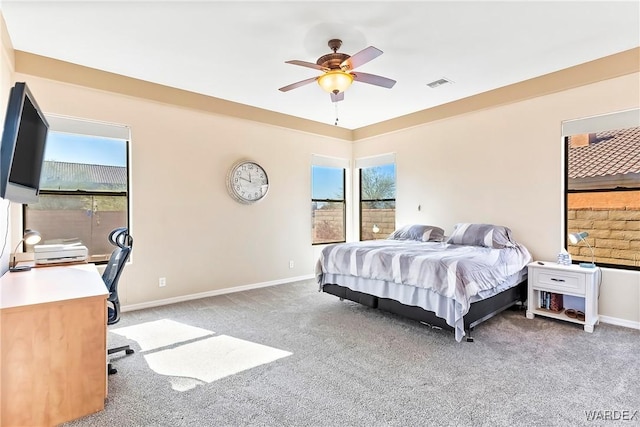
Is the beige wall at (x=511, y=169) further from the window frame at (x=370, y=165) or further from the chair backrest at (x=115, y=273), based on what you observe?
the chair backrest at (x=115, y=273)

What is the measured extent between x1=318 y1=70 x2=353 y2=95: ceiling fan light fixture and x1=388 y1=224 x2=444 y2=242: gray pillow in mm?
2491

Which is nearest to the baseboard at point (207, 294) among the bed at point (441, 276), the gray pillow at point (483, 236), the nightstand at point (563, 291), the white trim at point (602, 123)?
the bed at point (441, 276)

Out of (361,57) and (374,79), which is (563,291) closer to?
(374,79)

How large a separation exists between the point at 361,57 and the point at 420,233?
2726mm

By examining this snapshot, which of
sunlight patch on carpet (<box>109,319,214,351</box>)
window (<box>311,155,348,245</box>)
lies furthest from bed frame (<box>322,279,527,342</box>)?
window (<box>311,155,348,245</box>)

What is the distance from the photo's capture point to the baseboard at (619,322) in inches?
126

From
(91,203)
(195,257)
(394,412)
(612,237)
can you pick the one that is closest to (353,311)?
(394,412)

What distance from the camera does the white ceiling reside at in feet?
8.32

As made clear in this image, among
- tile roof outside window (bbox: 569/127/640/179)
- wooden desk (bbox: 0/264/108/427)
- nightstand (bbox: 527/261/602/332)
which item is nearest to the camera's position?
wooden desk (bbox: 0/264/108/427)

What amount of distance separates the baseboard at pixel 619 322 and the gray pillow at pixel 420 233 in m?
1.85

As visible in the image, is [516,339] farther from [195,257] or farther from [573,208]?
[195,257]

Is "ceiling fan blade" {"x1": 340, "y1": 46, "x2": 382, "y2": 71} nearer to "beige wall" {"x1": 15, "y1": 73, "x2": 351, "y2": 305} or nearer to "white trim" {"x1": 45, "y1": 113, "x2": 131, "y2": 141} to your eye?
"beige wall" {"x1": 15, "y1": 73, "x2": 351, "y2": 305}

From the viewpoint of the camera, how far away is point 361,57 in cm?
265

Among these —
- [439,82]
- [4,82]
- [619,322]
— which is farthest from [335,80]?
[619,322]
